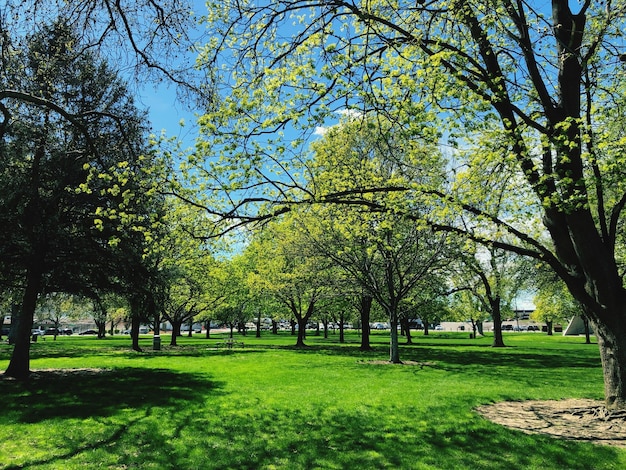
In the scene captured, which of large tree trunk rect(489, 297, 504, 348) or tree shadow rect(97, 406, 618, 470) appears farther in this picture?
large tree trunk rect(489, 297, 504, 348)

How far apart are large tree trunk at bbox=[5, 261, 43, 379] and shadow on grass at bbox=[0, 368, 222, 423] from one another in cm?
55

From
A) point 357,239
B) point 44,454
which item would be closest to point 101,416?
point 44,454

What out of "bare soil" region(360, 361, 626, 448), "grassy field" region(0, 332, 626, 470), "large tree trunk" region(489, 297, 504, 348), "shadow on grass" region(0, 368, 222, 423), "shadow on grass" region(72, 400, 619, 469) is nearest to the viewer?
"shadow on grass" region(72, 400, 619, 469)

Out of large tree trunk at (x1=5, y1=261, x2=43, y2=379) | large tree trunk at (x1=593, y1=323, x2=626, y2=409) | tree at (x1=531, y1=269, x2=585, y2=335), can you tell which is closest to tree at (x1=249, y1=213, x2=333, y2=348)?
large tree trunk at (x1=5, y1=261, x2=43, y2=379)

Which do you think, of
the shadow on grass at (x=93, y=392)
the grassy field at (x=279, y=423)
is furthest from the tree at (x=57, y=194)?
the grassy field at (x=279, y=423)

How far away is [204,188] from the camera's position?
9156mm

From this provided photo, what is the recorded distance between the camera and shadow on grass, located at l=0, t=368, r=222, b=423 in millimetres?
9078

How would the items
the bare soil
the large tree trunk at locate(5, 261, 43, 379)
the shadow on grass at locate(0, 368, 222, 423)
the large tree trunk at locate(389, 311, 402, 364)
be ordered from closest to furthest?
the bare soil
the shadow on grass at locate(0, 368, 222, 423)
the large tree trunk at locate(5, 261, 43, 379)
the large tree trunk at locate(389, 311, 402, 364)

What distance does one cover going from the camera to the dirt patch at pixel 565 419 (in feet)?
23.9

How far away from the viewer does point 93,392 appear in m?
11.4

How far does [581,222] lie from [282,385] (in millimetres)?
8608

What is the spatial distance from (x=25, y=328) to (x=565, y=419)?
14545mm

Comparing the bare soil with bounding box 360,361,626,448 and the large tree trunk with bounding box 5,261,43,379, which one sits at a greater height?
the large tree trunk with bounding box 5,261,43,379

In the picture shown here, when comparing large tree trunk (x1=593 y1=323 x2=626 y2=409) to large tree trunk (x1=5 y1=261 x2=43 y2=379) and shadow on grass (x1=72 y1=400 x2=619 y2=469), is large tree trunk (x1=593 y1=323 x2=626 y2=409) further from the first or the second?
large tree trunk (x1=5 y1=261 x2=43 y2=379)
